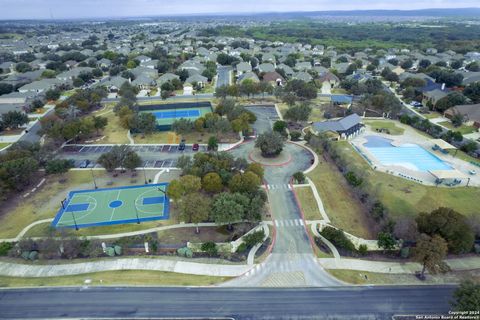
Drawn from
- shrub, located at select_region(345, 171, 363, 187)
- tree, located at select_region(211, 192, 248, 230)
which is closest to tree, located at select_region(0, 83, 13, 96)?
tree, located at select_region(211, 192, 248, 230)

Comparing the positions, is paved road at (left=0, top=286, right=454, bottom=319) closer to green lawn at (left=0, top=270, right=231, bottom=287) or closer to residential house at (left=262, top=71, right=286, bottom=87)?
green lawn at (left=0, top=270, right=231, bottom=287)

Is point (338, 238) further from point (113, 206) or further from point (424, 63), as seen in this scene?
point (424, 63)

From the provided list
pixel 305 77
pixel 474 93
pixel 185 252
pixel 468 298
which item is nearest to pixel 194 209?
pixel 185 252

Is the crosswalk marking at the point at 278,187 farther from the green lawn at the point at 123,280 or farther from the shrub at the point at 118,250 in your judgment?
the shrub at the point at 118,250

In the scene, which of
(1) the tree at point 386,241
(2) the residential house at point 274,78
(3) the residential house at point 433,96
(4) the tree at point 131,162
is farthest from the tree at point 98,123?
(3) the residential house at point 433,96

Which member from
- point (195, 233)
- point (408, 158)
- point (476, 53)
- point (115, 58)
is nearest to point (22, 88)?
point (115, 58)

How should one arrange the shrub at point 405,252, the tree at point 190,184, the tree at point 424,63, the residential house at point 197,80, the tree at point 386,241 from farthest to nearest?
the tree at point 424,63 < the residential house at point 197,80 < the tree at point 190,184 < the shrub at point 405,252 < the tree at point 386,241
